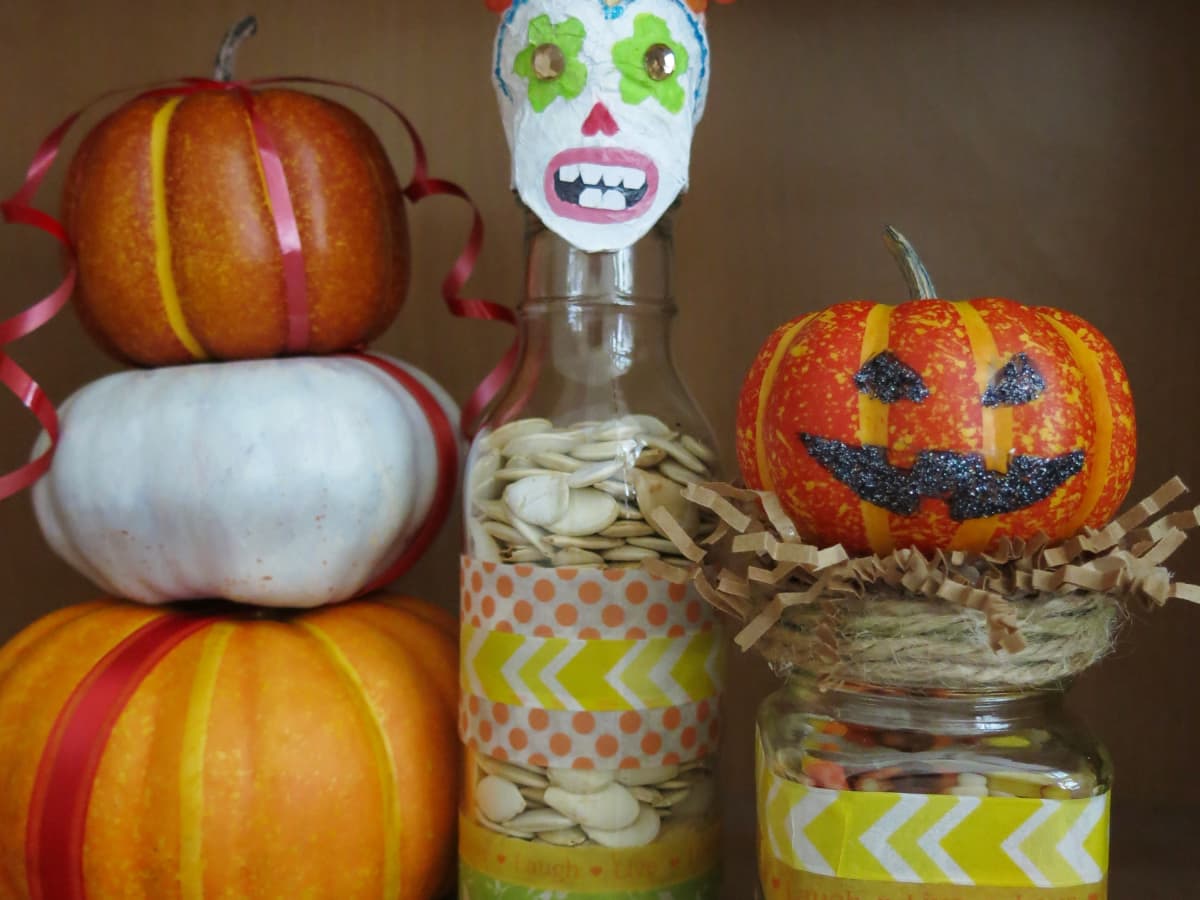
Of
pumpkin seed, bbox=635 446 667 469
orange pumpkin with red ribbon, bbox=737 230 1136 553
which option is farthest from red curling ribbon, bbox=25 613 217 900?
orange pumpkin with red ribbon, bbox=737 230 1136 553

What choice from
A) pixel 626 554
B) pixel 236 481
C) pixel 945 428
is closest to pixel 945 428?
pixel 945 428

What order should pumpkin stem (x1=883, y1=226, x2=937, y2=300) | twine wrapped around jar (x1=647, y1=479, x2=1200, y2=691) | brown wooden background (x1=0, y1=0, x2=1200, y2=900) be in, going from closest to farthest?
twine wrapped around jar (x1=647, y1=479, x2=1200, y2=691)
pumpkin stem (x1=883, y1=226, x2=937, y2=300)
brown wooden background (x1=0, y1=0, x2=1200, y2=900)

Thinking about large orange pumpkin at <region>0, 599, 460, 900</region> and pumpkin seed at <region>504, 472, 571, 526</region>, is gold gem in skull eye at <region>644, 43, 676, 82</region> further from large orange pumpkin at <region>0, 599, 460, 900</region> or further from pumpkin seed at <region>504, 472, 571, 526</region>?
large orange pumpkin at <region>0, 599, 460, 900</region>

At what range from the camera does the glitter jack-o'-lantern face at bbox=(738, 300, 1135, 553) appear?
55 centimetres

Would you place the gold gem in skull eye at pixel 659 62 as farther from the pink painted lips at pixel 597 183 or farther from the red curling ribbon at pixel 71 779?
the red curling ribbon at pixel 71 779

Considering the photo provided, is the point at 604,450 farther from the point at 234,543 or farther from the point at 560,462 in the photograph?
the point at 234,543

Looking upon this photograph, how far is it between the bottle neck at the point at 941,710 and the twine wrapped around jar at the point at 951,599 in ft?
0.06

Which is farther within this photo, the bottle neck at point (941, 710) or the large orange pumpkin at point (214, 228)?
the large orange pumpkin at point (214, 228)

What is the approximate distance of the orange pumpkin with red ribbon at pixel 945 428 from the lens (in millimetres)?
554

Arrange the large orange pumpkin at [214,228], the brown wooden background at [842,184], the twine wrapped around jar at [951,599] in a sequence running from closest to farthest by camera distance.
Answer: the twine wrapped around jar at [951,599], the large orange pumpkin at [214,228], the brown wooden background at [842,184]

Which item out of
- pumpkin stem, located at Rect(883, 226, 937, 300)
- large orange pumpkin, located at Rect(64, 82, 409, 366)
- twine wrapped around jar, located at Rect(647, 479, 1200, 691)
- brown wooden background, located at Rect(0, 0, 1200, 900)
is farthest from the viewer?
brown wooden background, located at Rect(0, 0, 1200, 900)

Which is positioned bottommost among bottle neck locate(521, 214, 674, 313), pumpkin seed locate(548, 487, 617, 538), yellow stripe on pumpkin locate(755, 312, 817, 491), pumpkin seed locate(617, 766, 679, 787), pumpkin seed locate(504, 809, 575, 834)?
pumpkin seed locate(504, 809, 575, 834)

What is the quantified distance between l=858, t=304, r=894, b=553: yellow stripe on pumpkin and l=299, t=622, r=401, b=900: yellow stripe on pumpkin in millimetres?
354

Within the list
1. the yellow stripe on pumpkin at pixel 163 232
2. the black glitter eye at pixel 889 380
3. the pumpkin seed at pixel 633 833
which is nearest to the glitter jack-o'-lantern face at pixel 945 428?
the black glitter eye at pixel 889 380
